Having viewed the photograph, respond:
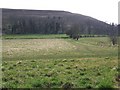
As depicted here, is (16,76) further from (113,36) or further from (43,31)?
(43,31)

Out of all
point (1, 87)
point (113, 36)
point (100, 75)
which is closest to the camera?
point (1, 87)

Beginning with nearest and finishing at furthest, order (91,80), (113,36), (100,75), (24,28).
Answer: (91,80) → (100,75) → (113,36) → (24,28)

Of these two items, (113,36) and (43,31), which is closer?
(113,36)

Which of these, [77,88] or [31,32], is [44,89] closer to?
[77,88]

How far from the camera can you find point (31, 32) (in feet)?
620

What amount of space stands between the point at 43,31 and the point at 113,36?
123 meters

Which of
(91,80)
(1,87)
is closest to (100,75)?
(91,80)

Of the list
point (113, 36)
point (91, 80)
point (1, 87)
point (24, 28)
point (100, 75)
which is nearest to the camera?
point (1, 87)

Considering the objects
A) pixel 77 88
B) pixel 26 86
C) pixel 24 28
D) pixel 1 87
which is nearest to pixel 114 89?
pixel 77 88

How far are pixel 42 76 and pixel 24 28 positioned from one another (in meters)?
172

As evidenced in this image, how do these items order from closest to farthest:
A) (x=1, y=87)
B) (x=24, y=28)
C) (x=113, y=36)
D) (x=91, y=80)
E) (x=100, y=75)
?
(x=1, y=87), (x=91, y=80), (x=100, y=75), (x=113, y=36), (x=24, y=28)

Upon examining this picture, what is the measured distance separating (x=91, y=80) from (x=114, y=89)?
2.15 metres

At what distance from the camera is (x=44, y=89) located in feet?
44.1

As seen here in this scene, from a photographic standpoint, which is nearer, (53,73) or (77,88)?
(77,88)
